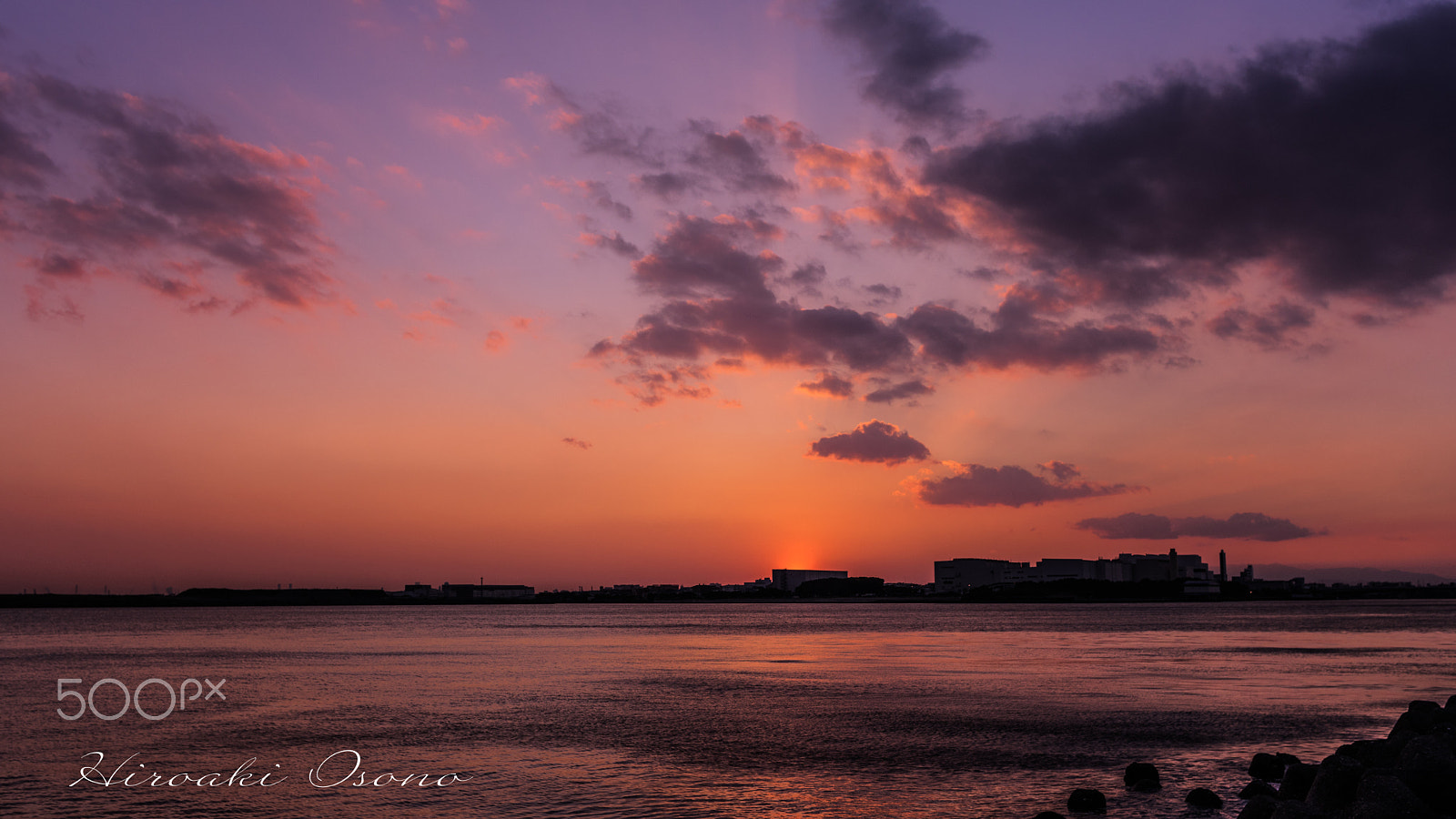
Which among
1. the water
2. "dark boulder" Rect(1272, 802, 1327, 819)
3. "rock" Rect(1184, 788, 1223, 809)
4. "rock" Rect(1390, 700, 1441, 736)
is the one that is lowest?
the water

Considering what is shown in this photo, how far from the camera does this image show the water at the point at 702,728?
76.9 feet

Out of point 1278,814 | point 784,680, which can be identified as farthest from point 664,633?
point 1278,814

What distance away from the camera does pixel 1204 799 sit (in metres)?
22.0

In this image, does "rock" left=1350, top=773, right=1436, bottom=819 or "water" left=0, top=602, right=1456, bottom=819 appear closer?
"rock" left=1350, top=773, right=1436, bottom=819

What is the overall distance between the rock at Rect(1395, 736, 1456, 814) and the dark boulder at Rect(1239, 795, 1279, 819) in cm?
234

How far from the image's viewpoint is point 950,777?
85.0ft

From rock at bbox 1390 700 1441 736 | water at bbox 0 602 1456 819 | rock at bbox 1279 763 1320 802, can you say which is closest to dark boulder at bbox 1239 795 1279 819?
water at bbox 0 602 1456 819

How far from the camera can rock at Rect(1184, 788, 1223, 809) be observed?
21.9m

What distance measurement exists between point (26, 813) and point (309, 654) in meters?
60.8

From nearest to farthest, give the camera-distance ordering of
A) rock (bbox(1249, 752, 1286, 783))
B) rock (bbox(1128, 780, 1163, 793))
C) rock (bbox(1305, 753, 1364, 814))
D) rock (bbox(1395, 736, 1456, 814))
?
rock (bbox(1395, 736, 1456, 814))
rock (bbox(1305, 753, 1364, 814))
rock (bbox(1128, 780, 1163, 793))
rock (bbox(1249, 752, 1286, 783))

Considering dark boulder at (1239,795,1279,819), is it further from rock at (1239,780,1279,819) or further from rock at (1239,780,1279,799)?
rock at (1239,780,1279,799)

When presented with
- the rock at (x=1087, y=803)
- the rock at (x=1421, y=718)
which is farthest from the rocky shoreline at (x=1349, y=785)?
the rock at (x=1421, y=718)

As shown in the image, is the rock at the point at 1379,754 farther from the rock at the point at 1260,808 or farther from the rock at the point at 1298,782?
the rock at the point at 1260,808

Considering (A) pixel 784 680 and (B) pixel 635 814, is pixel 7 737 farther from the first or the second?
(A) pixel 784 680
